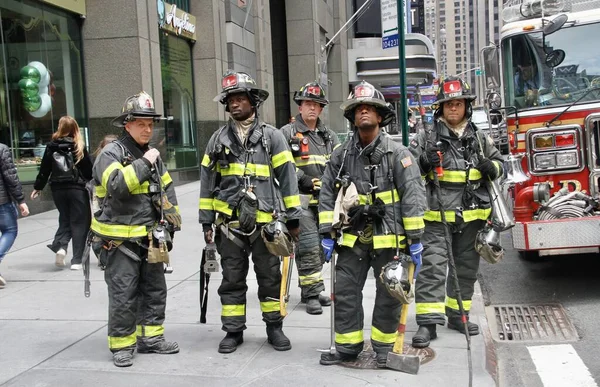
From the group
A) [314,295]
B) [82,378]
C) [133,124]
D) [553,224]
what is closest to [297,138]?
[314,295]

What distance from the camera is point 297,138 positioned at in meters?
7.02

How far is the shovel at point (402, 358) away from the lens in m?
4.93

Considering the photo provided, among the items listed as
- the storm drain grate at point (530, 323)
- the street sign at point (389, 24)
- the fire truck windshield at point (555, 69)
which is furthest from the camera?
the street sign at point (389, 24)

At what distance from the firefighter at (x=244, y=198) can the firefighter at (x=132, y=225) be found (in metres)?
0.39

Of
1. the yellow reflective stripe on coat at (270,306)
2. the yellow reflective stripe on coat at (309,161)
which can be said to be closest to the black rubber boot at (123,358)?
the yellow reflective stripe on coat at (270,306)

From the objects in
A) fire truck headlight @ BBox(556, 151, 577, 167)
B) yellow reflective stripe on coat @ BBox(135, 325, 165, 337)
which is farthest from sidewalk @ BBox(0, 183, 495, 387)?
fire truck headlight @ BBox(556, 151, 577, 167)

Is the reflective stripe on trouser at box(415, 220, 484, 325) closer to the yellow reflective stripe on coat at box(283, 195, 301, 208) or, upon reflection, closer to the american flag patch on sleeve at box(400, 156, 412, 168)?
the american flag patch on sleeve at box(400, 156, 412, 168)

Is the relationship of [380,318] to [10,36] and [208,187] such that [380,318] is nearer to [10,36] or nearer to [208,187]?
[208,187]

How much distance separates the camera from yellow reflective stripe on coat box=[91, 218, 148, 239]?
17.2 feet

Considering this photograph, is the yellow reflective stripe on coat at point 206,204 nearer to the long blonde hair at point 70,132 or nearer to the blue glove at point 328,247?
the blue glove at point 328,247

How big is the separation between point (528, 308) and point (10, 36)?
10096 millimetres

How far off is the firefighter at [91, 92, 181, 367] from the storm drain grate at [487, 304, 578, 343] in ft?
10.1

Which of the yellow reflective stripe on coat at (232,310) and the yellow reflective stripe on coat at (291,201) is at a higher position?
the yellow reflective stripe on coat at (291,201)

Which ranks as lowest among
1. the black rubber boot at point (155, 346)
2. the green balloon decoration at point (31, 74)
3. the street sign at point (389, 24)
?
the black rubber boot at point (155, 346)
